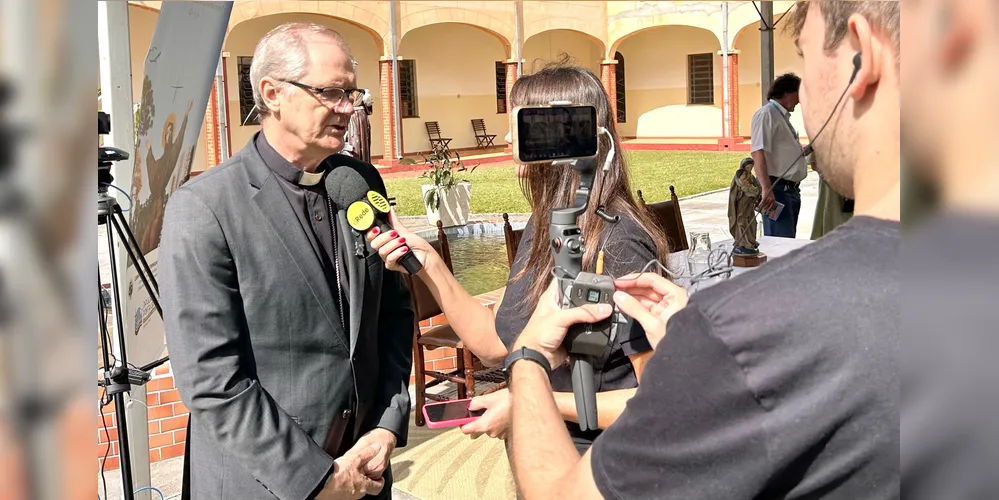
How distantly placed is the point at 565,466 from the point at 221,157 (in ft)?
63.0

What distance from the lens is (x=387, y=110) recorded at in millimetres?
22969

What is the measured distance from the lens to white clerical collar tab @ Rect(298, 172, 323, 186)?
7.41 feet

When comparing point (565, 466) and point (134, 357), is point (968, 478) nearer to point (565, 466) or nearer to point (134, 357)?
point (565, 466)

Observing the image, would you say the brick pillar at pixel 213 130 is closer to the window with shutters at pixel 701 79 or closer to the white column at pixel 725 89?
the white column at pixel 725 89

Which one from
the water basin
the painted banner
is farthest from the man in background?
the painted banner

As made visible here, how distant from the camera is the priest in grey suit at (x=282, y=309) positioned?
6.63ft

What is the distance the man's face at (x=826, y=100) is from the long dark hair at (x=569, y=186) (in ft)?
3.39

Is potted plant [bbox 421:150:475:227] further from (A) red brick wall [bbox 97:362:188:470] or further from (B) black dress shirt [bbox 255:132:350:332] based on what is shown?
(B) black dress shirt [bbox 255:132:350:332]

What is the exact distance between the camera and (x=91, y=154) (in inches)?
20.5

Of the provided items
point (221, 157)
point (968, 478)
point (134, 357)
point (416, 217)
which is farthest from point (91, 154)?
point (221, 157)

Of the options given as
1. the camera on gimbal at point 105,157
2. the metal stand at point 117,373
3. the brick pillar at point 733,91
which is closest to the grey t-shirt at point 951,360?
the metal stand at point 117,373

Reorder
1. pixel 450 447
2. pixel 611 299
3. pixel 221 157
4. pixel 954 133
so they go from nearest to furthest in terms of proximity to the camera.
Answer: pixel 954 133, pixel 611 299, pixel 450 447, pixel 221 157

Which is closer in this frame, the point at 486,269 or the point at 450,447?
the point at 450,447

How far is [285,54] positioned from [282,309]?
0.67 metres
